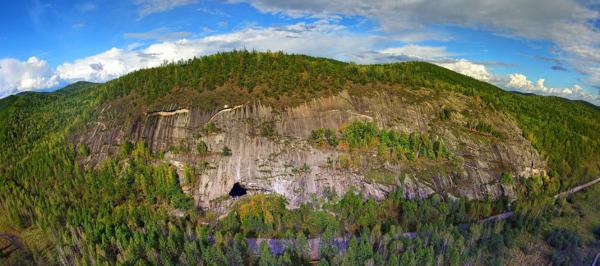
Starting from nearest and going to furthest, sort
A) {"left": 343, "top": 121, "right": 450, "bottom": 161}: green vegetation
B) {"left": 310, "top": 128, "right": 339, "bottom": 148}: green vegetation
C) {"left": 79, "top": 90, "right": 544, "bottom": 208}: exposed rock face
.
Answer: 1. {"left": 79, "top": 90, "right": 544, "bottom": 208}: exposed rock face
2. {"left": 310, "top": 128, "right": 339, "bottom": 148}: green vegetation
3. {"left": 343, "top": 121, "right": 450, "bottom": 161}: green vegetation

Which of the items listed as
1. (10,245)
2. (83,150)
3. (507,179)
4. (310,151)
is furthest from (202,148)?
(507,179)

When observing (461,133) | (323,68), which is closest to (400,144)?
(461,133)

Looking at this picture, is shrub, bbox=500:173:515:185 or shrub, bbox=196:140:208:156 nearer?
shrub, bbox=196:140:208:156

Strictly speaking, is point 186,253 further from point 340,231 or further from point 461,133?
point 461,133

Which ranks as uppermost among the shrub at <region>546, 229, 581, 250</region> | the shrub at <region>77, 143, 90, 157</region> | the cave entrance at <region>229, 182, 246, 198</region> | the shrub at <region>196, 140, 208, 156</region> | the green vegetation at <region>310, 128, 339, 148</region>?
the green vegetation at <region>310, 128, 339, 148</region>

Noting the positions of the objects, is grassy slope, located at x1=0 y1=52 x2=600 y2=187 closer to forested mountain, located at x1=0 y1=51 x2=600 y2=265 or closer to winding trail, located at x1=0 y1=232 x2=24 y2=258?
forested mountain, located at x1=0 y1=51 x2=600 y2=265

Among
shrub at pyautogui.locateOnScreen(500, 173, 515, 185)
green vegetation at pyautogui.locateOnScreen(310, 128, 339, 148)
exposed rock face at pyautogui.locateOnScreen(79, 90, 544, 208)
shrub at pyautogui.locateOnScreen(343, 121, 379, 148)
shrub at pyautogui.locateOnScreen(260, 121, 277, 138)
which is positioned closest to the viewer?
exposed rock face at pyautogui.locateOnScreen(79, 90, 544, 208)

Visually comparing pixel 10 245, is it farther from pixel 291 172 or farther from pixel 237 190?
pixel 291 172

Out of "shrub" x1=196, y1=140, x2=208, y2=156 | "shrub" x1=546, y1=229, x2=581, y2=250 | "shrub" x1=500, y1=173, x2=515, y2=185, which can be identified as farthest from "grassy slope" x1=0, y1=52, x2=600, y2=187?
"shrub" x1=546, y1=229, x2=581, y2=250
